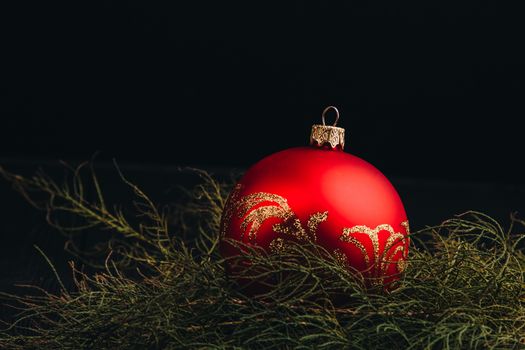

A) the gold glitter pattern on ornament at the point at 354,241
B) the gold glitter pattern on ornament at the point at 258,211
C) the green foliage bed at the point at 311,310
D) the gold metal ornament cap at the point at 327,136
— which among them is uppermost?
the gold metal ornament cap at the point at 327,136

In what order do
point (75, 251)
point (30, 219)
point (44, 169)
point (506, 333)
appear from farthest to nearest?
point (44, 169) < point (30, 219) < point (75, 251) < point (506, 333)

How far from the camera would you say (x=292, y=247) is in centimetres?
62

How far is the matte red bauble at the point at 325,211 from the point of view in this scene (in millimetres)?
629

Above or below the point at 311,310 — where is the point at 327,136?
above

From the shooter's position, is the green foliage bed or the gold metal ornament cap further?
the gold metal ornament cap

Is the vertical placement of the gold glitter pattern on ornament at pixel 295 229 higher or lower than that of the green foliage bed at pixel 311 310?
higher

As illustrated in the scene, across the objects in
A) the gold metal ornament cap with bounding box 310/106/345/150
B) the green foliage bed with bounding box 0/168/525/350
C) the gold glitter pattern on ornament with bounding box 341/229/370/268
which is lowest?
the green foliage bed with bounding box 0/168/525/350

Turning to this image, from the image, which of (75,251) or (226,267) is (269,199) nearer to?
(226,267)

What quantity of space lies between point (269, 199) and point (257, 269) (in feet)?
0.16

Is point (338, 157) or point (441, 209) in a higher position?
point (338, 157)

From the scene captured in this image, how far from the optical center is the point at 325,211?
629mm

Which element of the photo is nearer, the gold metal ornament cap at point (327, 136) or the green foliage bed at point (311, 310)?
the green foliage bed at point (311, 310)

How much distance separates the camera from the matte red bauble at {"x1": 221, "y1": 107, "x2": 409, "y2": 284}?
629 millimetres

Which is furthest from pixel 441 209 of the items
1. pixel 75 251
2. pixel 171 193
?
pixel 75 251
